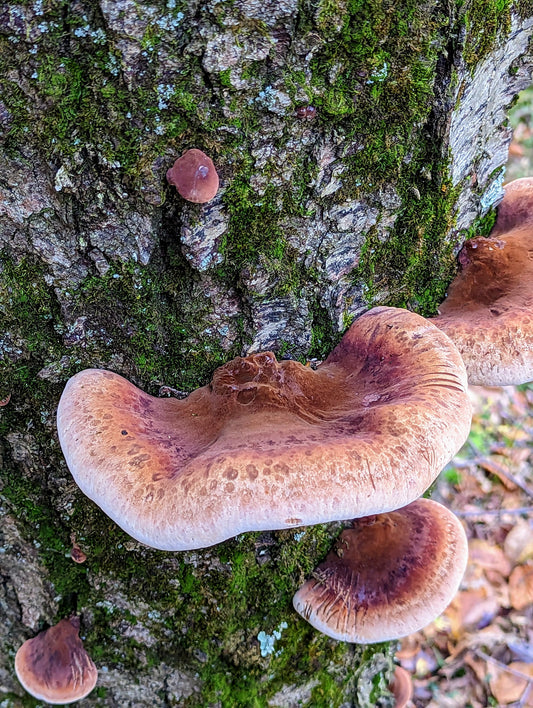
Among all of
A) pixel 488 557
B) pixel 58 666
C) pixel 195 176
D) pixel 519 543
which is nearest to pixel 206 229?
pixel 195 176

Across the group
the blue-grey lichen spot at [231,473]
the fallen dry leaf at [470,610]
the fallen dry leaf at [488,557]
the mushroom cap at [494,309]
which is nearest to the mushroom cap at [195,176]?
the blue-grey lichen spot at [231,473]

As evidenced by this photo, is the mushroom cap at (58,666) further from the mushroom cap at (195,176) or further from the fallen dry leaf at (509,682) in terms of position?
the fallen dry leaf at (509,682)

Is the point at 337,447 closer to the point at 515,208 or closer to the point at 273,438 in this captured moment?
the point at 273,438

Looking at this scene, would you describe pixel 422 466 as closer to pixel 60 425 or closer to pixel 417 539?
pixel 417 539

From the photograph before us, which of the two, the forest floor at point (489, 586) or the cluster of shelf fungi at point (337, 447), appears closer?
the cluster of shelf fungi at point (337, 447)

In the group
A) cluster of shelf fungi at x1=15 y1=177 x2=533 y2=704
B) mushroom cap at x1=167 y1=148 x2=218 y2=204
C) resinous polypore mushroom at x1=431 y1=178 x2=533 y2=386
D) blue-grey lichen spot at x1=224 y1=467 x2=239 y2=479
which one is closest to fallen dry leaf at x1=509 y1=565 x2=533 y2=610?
cluster of shelf fungi at x1=15 y1=177 x2=533 y2=704

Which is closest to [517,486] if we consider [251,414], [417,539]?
[417,539]
